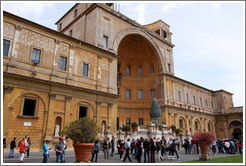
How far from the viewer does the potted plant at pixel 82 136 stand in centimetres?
790

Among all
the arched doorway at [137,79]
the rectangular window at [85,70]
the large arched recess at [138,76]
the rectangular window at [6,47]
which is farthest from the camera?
the arched doorway at [137,79]

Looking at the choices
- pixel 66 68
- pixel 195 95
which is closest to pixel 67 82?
pixel 66 68

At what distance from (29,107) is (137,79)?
22.4 m

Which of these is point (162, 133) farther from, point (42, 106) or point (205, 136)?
point (42, 106)

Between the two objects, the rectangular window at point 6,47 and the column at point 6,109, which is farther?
the rectangular window at point 6,47

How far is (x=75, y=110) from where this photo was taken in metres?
19.2

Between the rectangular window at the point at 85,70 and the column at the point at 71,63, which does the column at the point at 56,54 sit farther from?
the rectangular window at the point at 85,70

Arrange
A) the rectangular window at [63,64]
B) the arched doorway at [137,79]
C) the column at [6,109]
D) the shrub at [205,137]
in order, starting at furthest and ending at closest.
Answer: the arched doorway at [137,79]
the rectangular window at [63,64]
the column at [6,109]
the shrub at [205,137]

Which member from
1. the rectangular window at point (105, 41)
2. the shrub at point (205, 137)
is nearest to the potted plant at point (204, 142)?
the shrub at point (205, 137)

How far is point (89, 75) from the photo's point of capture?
69.1ft

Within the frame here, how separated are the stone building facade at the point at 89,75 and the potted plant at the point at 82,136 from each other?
9.38 metres

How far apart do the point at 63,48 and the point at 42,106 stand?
6.29 metres

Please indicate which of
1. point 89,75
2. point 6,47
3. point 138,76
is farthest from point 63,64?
point 138,76

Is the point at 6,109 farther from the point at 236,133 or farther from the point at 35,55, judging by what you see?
the point at 236,133
